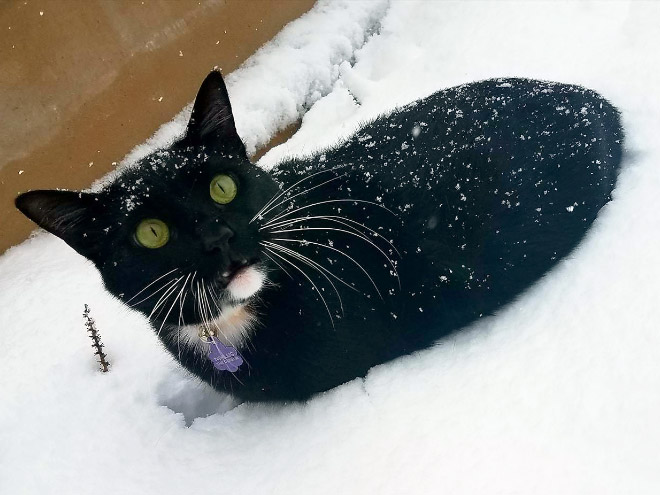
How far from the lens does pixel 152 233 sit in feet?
4.48

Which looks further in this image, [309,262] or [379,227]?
[379,227]

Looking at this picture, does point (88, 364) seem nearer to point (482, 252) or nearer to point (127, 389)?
point (127, 389)

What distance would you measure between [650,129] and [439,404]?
1.29 meters

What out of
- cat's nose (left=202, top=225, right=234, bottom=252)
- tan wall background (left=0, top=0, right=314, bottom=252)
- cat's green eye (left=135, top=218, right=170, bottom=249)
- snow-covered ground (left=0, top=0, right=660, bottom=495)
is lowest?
snow-covered ground (left=0, top=0, right=660, bottom=495)

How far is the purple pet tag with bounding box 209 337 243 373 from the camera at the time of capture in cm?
164

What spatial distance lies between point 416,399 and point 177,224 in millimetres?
819

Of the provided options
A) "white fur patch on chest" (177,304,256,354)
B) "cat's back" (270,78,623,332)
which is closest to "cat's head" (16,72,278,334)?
"white fur patch on chest" (177,304,256,354)

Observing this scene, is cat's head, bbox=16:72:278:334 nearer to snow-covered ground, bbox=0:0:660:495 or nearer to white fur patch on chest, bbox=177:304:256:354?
white fur patch on chest, bbox=177:304:256:354

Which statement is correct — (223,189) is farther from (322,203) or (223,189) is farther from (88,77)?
(88,77)

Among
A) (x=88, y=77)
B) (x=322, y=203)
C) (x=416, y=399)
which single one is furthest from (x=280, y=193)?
(x=88, y=77)

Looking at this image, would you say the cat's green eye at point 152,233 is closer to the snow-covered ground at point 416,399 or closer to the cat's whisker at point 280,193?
the cat's whisker at point 280,193

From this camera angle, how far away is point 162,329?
5.41ft

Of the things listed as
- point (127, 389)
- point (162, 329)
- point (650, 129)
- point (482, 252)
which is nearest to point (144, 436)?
point (127, 389)

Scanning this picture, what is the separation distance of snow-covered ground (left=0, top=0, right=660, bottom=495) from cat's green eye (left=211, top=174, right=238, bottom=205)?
0.71 m
